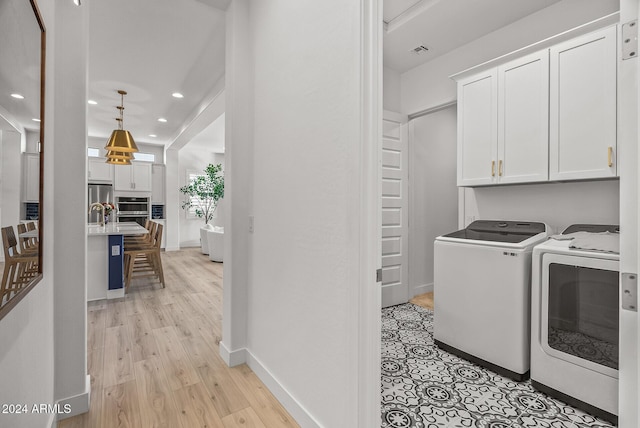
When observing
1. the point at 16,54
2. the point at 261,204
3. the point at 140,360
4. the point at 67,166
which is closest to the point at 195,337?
the point at 140,360

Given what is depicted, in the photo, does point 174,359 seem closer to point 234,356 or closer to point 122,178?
point 234,356

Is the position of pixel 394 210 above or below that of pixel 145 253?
above

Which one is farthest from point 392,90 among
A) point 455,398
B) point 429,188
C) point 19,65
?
point 19,65

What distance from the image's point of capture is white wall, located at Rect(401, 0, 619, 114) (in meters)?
2.44

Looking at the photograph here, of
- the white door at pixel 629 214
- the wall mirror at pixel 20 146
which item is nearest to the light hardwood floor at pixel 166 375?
the wall mirror at pixel 20 146

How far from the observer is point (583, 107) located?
7.10 ft

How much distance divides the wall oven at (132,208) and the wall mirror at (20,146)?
7.77 metres

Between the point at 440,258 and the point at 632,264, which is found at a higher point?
the point at 632,264

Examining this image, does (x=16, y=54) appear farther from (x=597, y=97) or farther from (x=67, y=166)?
(x=597, y=97)

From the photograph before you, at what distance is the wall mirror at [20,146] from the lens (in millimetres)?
820

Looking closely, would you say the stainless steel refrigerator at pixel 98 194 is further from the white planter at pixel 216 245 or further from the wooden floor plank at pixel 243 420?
the wooden floor plank at pixel 243 420

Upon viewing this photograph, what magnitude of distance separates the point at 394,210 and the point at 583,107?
2.05 metres

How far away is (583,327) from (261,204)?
7.10 ft

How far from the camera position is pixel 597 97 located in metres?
2.09
